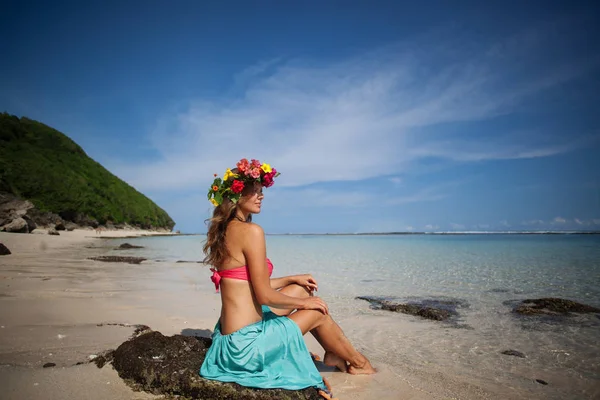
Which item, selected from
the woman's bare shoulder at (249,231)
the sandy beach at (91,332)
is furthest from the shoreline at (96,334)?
the woman's bare shoulder at (249,231)

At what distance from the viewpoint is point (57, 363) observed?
12.7 ft

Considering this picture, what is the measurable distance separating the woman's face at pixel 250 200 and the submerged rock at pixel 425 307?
582 cm

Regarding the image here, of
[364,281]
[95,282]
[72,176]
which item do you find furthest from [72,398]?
[72,176]

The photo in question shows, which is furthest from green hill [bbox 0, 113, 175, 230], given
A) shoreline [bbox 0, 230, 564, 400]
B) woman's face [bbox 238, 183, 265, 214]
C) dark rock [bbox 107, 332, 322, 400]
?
woman's face [bbox 238, 183, 265, 214]

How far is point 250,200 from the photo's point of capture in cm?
365

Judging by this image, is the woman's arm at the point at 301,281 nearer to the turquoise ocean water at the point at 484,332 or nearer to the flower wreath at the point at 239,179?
the flower wreath at the point at 239,179

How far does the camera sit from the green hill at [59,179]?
5091cm

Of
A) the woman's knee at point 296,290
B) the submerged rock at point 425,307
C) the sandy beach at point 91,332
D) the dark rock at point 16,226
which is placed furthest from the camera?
the dark rock at point 16,226

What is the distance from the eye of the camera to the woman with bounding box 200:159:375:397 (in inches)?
127

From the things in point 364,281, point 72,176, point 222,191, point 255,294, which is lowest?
point 364,281

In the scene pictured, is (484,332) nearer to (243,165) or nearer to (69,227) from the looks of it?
(243,165)

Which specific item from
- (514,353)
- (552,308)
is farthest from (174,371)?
(552,308)

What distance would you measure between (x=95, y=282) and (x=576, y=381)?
11261 mm

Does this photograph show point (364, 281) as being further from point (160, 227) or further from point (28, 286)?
point (160, 227)
